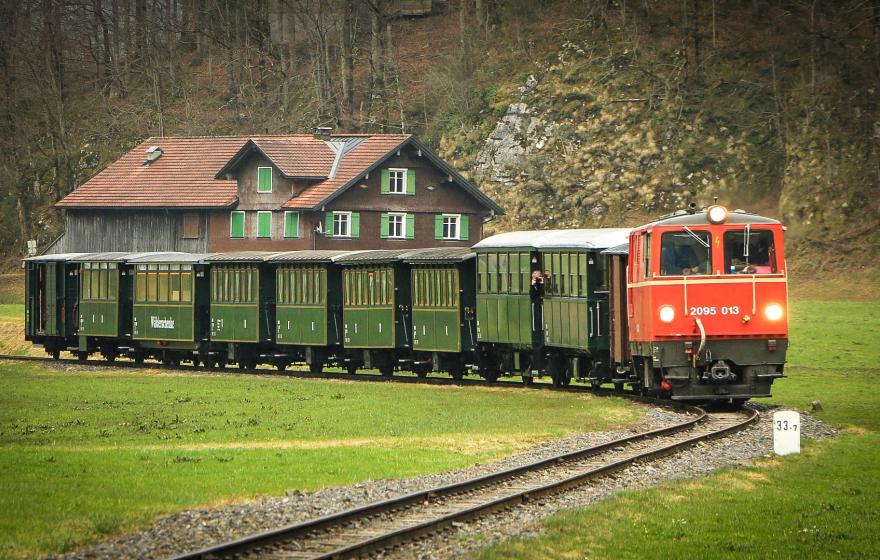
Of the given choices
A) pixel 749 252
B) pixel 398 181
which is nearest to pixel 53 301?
pixel 398 181

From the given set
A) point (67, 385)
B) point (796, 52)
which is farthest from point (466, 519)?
point (796, 52)

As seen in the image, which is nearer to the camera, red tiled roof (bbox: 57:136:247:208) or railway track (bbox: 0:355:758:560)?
railway track (bbox: 0:355:758:560)

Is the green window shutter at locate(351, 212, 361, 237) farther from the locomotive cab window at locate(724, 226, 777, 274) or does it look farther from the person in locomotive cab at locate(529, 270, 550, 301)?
the locomotive cab window at locate(724, 226, 777, 274)

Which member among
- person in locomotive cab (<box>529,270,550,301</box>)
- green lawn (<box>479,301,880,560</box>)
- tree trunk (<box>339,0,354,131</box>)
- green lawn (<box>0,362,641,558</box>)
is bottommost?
green lawn (<box>479,301,880,560</box>)

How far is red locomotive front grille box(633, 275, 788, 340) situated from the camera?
82.0ft

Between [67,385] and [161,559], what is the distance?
2405cm

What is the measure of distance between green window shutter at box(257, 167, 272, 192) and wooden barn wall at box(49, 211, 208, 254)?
3.42 meters

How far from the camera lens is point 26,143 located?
94.8 metres

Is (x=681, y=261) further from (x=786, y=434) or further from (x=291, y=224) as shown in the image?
(x=291, y=224)

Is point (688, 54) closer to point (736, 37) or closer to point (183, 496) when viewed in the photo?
point (736, 37)

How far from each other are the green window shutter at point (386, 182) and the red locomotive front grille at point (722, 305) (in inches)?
1748

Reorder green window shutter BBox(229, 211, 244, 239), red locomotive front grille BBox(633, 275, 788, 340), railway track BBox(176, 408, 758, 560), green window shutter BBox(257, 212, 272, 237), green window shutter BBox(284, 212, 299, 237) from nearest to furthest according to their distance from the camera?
railway track BBox(176, 408, 758, 560), red locomotive front grille BBox(633, 275, 788, 340), green window shutter BBox(284, 212, 299, 237), green window shutter BBox(257, 212, 272, 237), green window shutter BBox(229, 211, 244, 239)

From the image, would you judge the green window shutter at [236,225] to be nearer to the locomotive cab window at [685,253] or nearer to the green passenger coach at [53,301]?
the green passenger coach at [53,301]

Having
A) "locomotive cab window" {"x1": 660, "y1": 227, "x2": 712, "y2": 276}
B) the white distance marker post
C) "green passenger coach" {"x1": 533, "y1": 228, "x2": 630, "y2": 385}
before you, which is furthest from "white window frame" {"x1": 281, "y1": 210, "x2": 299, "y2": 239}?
the white distance marker post
